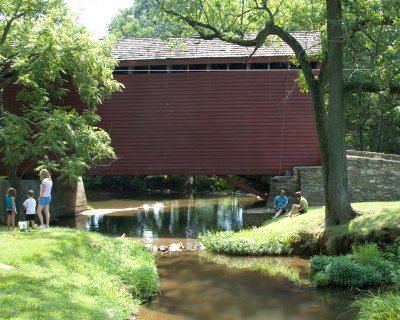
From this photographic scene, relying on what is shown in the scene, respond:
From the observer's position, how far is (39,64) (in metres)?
15.6

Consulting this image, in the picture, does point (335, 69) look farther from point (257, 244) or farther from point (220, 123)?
point (220, 123)

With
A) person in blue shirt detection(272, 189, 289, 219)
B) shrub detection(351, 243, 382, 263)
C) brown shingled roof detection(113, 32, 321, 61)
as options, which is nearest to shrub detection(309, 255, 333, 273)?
shrub detection(351, 243, 382, 263)

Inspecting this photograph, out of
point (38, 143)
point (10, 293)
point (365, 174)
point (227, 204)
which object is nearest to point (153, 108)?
point (38, 143)

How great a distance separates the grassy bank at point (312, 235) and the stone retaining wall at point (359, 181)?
4209 mm

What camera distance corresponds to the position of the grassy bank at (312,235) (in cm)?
1193

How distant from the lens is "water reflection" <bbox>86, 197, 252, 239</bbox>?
18.7 m

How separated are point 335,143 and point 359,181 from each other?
649 centimetres

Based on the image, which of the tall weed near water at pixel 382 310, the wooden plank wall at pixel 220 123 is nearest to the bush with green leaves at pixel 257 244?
the wooden plank wall at pixel 220 123

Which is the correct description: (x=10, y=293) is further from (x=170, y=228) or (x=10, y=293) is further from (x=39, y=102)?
(x=170, y=228)

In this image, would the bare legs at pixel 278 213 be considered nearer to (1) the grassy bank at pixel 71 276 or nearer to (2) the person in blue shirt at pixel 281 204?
(2) the person in blue shirt at pixel 281 204

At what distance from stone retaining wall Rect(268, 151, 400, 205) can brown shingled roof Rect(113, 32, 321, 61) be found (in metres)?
4.74

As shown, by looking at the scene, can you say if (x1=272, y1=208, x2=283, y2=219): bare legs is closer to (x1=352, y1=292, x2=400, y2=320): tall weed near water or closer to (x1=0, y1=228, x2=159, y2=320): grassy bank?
(x1=0, y1=228, x2=159, y2=320): grassy bank

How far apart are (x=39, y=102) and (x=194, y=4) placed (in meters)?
6.71

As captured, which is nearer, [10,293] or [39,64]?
[10,293]
